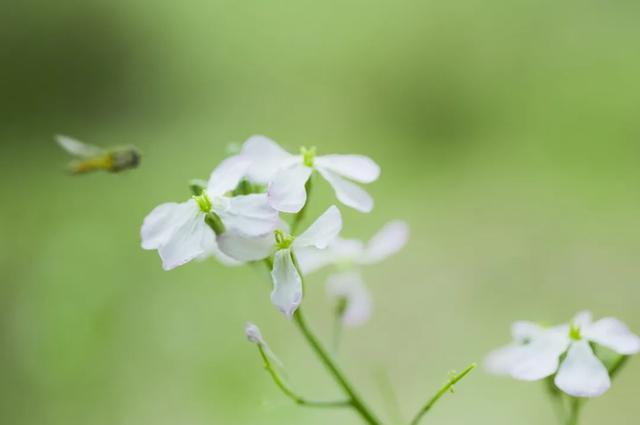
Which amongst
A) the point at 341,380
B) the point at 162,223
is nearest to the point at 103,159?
the point at 162,223

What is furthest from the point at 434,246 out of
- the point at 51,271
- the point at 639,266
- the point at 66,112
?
the point at 66,112

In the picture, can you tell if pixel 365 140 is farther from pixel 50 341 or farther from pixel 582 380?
pixel 582 380

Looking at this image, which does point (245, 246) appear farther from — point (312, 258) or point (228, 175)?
point (312, 258)

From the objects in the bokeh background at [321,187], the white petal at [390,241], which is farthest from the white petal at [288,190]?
the bokeh background at [321,187]

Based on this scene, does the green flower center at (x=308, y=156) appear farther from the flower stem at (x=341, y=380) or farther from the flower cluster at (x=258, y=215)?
the flower stem at (x=341, y=380)

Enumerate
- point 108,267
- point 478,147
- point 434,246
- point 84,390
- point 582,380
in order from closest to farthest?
1. point 582,380
2. point 84,390
3. point 108,267
4. point 434,246
5. point 478,147

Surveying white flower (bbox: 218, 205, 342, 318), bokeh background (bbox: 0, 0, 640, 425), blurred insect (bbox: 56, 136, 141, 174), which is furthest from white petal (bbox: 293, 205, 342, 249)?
bokeh background (bbox: 0, 0, 640, 425)
